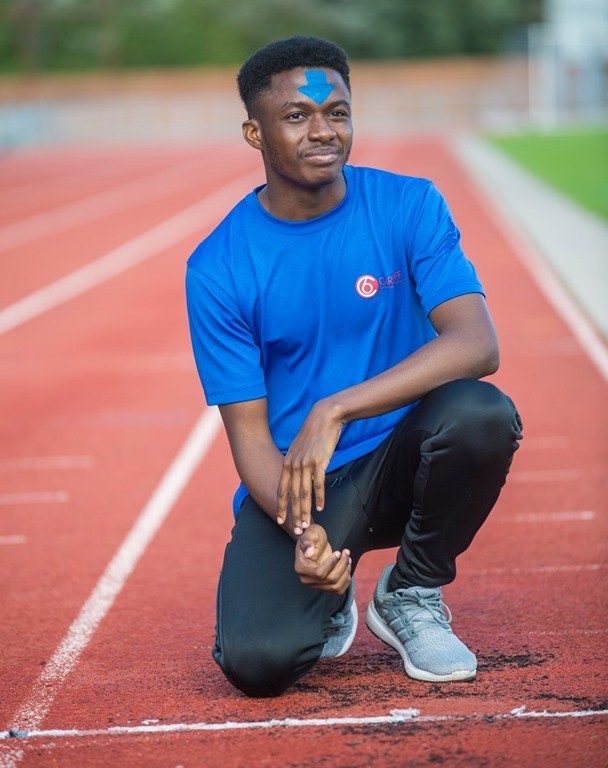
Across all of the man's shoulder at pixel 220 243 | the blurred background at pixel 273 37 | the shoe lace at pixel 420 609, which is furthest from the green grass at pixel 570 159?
the shoe lace at pixel 420 609

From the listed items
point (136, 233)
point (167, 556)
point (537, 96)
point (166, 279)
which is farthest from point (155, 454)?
point (537, 96)

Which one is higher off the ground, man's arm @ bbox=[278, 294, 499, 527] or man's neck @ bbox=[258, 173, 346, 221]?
man's neck @ bbox=[258, 173, 346, 221]

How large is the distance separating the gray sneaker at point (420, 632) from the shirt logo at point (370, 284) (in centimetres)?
82

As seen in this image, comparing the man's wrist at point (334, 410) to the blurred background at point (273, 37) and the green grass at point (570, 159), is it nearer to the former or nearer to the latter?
the green grass at point (570, 159)

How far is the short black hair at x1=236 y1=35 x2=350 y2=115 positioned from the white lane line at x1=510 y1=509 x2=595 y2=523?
241 centimetres

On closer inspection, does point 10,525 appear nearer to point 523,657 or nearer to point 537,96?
point 523,657

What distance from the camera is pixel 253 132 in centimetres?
405

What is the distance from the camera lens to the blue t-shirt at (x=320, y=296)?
390 centimetres

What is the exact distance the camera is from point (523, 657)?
3.97 m

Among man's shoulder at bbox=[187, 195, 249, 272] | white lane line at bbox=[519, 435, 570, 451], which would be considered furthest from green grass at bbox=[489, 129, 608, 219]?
man's shoulder at bbox=[187, 195, 249, 272]

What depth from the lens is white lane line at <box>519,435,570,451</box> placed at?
23.8 feet

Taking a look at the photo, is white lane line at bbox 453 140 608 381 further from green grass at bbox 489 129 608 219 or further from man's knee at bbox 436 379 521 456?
man's knee at bbox 436 379 521 456

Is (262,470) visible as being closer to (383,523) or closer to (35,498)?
(383,523)

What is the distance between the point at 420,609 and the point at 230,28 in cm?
7053
